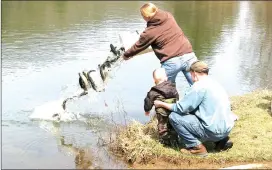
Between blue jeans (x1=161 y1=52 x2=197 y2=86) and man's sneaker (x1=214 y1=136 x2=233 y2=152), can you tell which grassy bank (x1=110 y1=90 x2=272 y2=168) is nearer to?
man's sneaker (x1=214 y1=136 x2=233 y2=152)

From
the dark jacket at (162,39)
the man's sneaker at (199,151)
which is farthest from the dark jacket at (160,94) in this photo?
the dark jacket at (162,39)

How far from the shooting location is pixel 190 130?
6.29 metres

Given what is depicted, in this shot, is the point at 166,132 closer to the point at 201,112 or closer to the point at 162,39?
the point at 201,112

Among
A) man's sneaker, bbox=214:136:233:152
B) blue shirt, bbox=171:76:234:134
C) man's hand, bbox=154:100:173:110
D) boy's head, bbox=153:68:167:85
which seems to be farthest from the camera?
boy's head, bbox=153:68:167:85

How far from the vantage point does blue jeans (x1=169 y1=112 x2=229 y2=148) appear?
Result: 6234 mm

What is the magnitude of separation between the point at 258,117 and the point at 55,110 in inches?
136

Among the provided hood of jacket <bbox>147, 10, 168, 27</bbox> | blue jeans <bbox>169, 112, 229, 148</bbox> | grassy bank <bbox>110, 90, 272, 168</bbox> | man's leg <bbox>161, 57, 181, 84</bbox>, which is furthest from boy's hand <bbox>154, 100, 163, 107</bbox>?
hood of jacket <bbox>147, 10, 168, 27</bbox>

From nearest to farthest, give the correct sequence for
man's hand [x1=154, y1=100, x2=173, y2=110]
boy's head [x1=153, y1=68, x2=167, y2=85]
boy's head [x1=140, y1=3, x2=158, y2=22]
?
man's hand [x1=154, y1=100, x2=173, y2=110]
boy's head [x1=153, y1=68, x2=167, y2=85]
boy's head [x1=140, y1=3, x2=158, y2=22]

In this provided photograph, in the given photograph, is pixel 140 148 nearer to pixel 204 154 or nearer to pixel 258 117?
pixel 204 154

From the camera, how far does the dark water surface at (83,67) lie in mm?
7164

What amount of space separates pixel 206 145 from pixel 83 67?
6225mm

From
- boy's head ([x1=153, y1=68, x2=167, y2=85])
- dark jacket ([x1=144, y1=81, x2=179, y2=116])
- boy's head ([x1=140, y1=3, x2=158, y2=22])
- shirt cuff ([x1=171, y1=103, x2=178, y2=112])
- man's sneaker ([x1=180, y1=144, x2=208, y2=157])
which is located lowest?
man's sneaker ([x1=180, y1=144, x2=208, y2=157])

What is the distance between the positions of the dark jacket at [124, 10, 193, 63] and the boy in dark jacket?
533 millimetres

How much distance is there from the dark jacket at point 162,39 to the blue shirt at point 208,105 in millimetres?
1113
